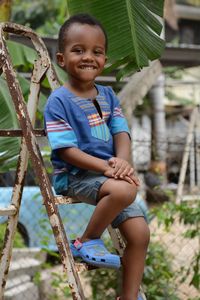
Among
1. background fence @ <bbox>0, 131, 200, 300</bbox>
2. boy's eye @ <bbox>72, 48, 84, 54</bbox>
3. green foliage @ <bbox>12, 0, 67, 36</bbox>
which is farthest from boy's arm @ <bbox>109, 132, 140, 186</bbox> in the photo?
green foliage @ <bbox>12, 0, 67, 36</bbox>

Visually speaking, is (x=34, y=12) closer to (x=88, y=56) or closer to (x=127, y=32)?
(x=127, y=32)

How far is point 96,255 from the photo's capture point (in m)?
2.32

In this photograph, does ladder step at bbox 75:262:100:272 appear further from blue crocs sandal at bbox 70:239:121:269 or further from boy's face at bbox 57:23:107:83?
boy's face at bbox 57:23:107:83

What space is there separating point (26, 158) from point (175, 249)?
4.63 metres

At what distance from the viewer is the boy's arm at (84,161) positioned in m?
2.45

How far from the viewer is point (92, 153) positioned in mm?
2590

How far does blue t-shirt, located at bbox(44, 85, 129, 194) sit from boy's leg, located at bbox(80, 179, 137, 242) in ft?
0.73

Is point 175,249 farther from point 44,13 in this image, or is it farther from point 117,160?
point 44,13

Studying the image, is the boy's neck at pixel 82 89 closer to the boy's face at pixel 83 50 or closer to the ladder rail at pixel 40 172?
the boy's face at pixel 83 50

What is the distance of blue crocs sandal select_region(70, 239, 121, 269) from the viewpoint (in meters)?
2.31

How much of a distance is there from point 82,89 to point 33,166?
464 millimetres

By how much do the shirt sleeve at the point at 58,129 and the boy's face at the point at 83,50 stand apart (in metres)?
0.18

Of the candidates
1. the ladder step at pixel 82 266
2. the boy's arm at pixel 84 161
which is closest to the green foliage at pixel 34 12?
the boy's arm at pixel 84 161

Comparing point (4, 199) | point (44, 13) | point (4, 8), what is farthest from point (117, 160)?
point (44, 13)
